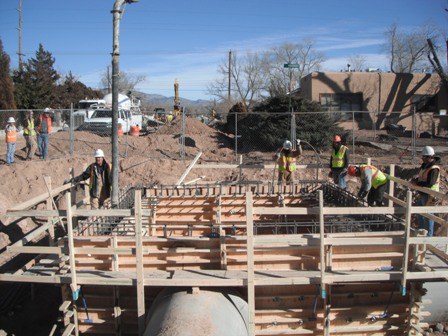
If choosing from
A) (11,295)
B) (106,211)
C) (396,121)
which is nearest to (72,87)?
(396,121)

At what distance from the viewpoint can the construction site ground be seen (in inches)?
344

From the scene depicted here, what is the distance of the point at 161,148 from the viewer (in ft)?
66.8

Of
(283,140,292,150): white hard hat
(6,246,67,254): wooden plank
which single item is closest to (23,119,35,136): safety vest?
(283,140,292,150): white hard hat

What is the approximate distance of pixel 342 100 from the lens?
3059 cm

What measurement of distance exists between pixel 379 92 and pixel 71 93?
94.3 feet

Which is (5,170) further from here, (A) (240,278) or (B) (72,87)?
(B) (72,87)

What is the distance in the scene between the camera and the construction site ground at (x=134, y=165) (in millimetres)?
8727

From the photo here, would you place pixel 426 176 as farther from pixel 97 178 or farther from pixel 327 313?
pixel 97 178

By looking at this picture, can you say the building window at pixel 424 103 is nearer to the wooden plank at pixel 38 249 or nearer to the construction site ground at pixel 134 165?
the construction site ground at pixel 134 165

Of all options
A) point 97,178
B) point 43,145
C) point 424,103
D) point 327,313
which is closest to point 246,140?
point 43,145

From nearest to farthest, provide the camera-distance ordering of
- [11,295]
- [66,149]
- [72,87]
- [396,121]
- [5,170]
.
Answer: [11,295]
[5,170]
[66,149]
[396,121]
[72,87]

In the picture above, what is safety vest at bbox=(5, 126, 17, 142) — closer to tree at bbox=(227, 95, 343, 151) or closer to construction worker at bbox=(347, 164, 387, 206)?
tree at bbox=(227, 95, 343, 151)

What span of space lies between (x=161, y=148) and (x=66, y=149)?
13.6 ft

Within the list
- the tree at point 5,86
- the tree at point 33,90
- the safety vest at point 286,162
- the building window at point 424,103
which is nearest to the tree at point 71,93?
the tree at point 33,90
